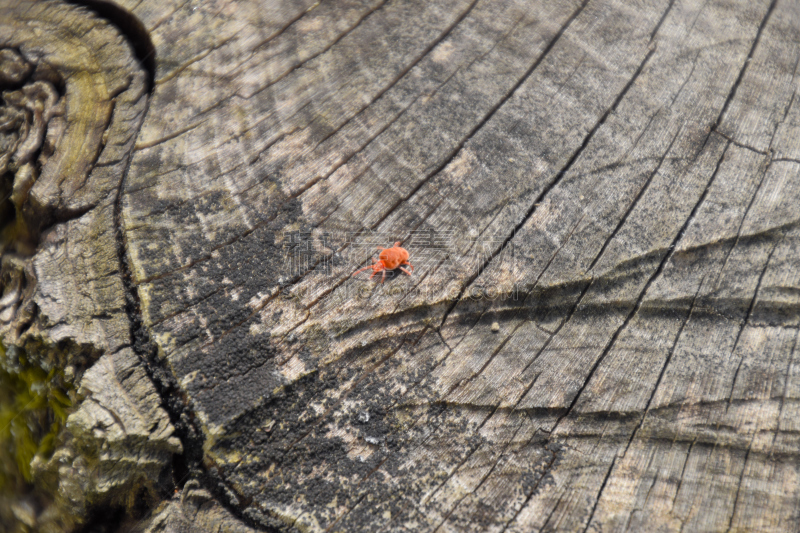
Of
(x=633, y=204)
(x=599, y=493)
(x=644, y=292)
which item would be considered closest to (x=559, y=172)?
(x=633, y=204)

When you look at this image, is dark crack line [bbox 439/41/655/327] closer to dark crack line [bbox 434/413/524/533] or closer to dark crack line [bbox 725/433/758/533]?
dark crack line [bbox 434/413/524/533]

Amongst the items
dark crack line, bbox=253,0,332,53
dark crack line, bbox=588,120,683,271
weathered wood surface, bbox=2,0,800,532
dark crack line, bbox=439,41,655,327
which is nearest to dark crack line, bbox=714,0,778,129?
weathered wood surface, bbox=2,0,800,532

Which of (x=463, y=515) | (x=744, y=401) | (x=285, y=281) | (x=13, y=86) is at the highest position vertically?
(x=13, y=86)

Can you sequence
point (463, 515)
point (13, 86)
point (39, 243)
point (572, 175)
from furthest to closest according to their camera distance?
point (13, 86)
point (572, 175)
point (39, 243)
point (463, 515)

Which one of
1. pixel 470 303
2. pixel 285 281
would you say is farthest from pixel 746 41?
pixel 285 281

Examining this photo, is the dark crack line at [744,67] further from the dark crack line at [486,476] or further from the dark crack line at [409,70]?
the dark crack line at [486,476]

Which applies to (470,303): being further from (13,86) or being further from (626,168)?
(13,86)
